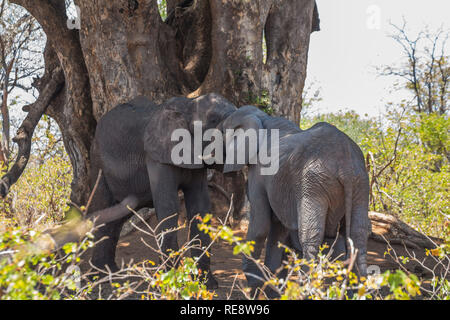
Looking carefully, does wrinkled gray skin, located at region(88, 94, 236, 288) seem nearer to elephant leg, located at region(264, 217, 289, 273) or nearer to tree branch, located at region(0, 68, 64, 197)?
elephant leg, located at region(264, 217, 289, 273)

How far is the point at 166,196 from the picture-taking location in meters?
6.38

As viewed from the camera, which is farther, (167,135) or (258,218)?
(167,135)

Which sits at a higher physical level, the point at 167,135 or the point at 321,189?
the point at 167,135

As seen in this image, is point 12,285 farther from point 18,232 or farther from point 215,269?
point 215,269

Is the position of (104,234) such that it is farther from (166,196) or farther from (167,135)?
(167,135)

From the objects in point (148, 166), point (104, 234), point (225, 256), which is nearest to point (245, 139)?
point (148, 166)

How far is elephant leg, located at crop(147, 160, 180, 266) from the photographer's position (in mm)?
6371

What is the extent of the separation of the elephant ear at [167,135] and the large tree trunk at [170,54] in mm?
1843

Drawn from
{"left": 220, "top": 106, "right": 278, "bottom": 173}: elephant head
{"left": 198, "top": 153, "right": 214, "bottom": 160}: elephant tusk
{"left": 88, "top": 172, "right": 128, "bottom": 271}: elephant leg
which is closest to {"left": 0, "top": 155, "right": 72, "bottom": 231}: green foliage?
{"left": 88, "top": 172, "right": 128, "bottom": 271}: elephant leg

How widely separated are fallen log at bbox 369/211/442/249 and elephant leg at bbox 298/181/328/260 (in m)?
4.03

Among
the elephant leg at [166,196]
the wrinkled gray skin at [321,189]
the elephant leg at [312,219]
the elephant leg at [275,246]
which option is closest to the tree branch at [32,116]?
the elephant leg at [166,196]

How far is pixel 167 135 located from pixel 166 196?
624 millimetres

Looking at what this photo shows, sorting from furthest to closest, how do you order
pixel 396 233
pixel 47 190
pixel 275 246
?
1. pixel 47 190
2. pixel 396 233
3. pixel 275 246

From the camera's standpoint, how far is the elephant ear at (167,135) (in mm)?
6355
